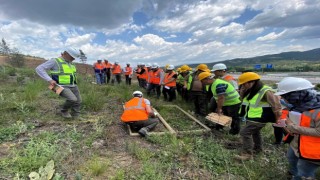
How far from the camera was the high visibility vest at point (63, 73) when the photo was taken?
18.6 ft

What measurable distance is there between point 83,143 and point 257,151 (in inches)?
131

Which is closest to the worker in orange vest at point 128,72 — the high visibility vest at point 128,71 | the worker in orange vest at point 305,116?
the high visibility vest at point 128,71

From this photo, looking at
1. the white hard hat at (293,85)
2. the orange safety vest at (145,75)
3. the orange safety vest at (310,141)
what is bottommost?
the orange safety vest at (310,141)

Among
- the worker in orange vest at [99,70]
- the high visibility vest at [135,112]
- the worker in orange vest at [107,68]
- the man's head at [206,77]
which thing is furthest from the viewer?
the worker in orange vest at [107,68]

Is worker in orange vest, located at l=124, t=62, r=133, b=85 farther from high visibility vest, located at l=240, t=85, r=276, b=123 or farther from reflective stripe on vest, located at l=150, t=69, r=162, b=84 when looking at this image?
high visibility vest, located at l=240, t=85, r=276, b=123

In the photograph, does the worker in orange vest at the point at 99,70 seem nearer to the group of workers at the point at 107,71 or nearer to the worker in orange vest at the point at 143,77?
the group of workers at the point at 107,71

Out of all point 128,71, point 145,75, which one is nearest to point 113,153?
point 145,75

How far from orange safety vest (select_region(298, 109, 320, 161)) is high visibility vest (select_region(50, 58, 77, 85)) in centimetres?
492

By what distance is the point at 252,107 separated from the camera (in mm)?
4215

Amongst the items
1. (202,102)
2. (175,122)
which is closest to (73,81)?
(175,122)

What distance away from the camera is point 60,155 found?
12.4 feet

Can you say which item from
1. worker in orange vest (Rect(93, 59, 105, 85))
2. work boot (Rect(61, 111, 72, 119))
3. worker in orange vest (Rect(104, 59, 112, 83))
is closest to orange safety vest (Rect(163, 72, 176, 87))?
work boot (Rect(61, 111, 72, 119))

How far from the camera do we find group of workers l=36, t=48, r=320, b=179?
2.71 meters

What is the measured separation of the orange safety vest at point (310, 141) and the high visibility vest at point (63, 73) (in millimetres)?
4924
